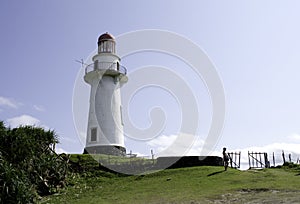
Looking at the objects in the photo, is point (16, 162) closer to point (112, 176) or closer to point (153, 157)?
point (112, 176)

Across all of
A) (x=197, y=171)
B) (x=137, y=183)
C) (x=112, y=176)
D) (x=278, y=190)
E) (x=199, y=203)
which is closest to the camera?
(x=199, y=203)

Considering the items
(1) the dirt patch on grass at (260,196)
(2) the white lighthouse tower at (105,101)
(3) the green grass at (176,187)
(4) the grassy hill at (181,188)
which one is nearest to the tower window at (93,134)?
(2) the white lighthouse tower at (105,101)

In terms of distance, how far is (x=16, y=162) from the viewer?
61.5 ft

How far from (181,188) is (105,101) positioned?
16060 mm

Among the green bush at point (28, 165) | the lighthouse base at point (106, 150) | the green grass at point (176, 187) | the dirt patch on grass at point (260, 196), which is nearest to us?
the dirt patch on grass at point (260, 196)

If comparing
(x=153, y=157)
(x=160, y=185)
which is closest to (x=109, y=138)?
(x=153, y=157)

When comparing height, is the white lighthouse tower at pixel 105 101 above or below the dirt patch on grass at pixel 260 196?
above

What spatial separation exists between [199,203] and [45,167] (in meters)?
10.5

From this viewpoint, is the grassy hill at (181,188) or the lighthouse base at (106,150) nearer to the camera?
the grassy hill at (181,188)

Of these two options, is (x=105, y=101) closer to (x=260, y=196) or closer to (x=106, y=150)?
(x=106, y=150)

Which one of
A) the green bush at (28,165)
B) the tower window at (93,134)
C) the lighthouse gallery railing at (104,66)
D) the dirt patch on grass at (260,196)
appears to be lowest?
the dirt patch on grass at (260,196)

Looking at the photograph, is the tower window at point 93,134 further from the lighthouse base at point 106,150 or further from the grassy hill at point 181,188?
the grassy hill at point 181,188

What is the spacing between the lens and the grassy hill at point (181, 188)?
50.4 ft

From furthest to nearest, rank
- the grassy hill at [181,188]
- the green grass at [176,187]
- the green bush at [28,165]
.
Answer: the green grass at [176,187] < the grassy hill at [181,188] < the green bush at [28,165]
